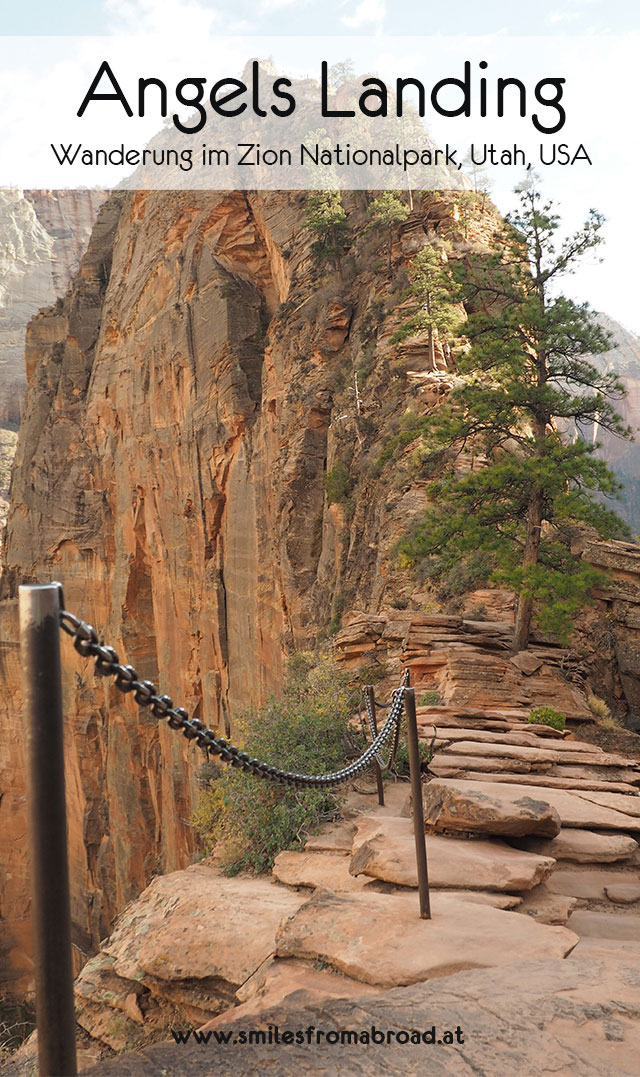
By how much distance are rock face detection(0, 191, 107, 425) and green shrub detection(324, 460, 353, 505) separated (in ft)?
330

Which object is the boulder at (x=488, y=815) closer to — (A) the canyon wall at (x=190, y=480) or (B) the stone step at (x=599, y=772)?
(B) the stone step at (x=599, y=772)

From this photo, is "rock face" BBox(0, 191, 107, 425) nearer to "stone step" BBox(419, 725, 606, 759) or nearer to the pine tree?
the pine tree

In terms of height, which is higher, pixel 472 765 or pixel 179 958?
pixel 472 765

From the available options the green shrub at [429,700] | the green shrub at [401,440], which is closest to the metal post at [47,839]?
the green shrub at [429,700]

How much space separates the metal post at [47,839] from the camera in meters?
2.39

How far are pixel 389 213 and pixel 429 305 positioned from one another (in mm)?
4885

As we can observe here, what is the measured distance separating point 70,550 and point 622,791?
32364mm

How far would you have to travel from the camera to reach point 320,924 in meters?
4.36

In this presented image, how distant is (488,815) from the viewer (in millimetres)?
5547

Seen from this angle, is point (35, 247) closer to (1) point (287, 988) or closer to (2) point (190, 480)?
(2) point (190, 480)

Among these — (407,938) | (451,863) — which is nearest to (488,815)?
(451,863)

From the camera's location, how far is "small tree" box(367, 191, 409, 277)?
2247cm

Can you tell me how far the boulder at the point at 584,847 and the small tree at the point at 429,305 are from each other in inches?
548

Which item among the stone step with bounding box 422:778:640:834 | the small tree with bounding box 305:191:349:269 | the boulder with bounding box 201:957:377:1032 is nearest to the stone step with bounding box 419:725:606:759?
the stone step with bounding box 422:778:640:834
